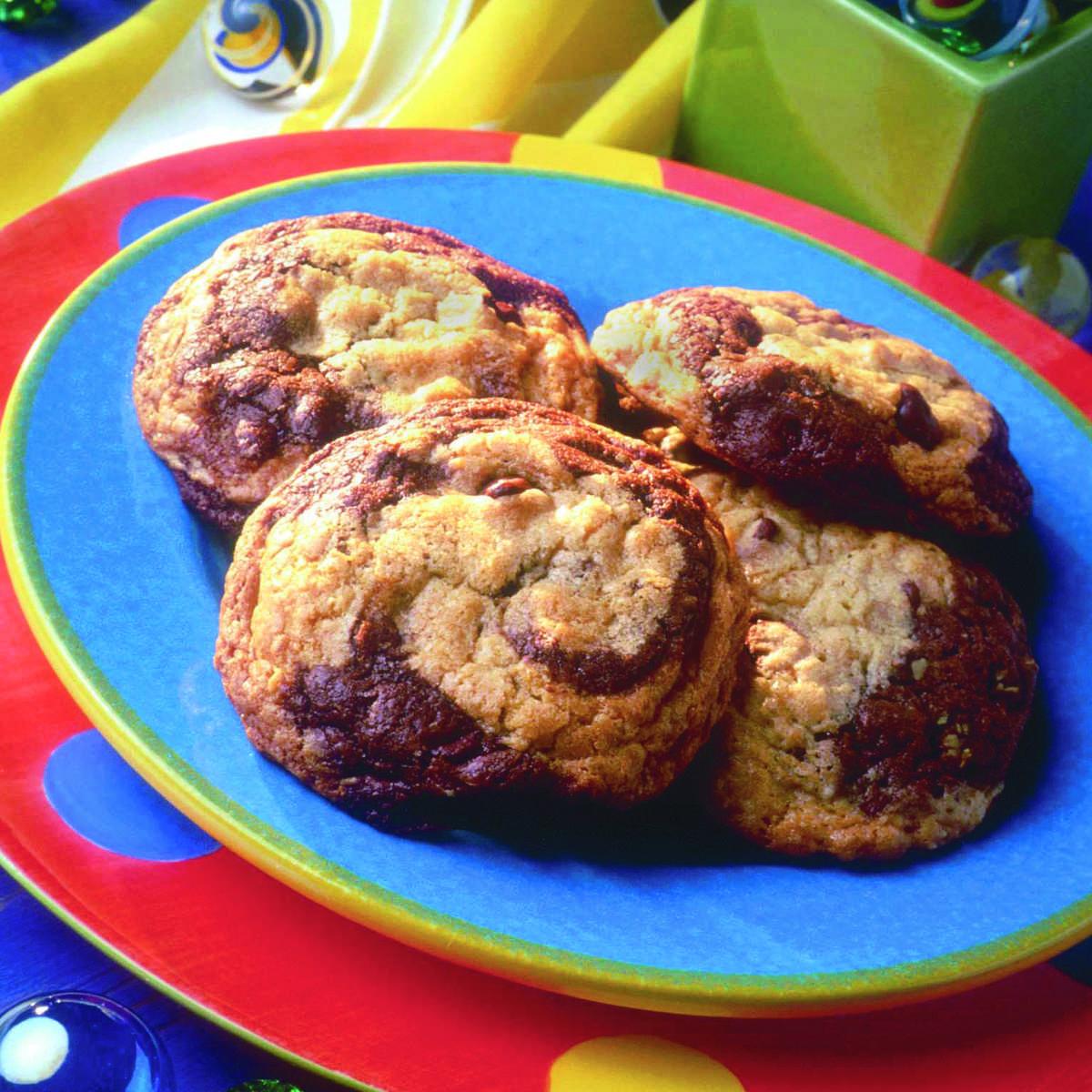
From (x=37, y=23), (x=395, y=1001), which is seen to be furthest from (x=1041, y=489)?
(x=37, y=23)

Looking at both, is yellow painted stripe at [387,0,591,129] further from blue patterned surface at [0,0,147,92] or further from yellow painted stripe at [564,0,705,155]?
blue patterned surface at [0,0,147,92]

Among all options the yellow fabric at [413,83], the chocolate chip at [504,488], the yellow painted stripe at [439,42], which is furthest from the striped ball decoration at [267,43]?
the chocolate chip at [504,488]

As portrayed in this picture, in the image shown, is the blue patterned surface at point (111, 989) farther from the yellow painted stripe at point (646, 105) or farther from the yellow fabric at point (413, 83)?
the yellow painted stripe at point (646, 105)

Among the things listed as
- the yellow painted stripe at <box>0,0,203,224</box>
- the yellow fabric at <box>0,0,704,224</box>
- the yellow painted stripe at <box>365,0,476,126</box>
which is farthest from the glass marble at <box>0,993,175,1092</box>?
the yellow painted stripe at <box>365,0,476,126</box>

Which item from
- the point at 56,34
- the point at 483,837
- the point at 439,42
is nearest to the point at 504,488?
the point at 483,837

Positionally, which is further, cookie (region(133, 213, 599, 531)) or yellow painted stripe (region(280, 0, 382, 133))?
yellow painted stripe (region(280, 0, 382, 133))

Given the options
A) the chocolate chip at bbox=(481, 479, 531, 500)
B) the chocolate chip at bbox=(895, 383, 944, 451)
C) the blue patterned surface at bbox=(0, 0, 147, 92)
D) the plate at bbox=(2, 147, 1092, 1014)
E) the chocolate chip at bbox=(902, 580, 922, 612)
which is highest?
the chocolate chip at bbox=(895, 383, 944, 451)

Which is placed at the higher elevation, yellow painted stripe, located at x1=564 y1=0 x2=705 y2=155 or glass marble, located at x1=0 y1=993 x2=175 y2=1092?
yellow painted stripe, located at x1=564 y1=0 x2=705 y2=155
